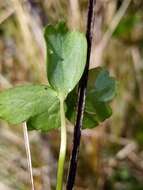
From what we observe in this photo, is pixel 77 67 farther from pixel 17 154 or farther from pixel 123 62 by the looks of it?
pixel 123 62

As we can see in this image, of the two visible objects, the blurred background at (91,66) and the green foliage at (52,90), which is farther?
the blurred background at (91,66)

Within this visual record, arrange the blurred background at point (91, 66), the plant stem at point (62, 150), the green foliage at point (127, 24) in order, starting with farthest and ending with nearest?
the green foliage at point (127, 24) → the blurred background at point (91, 66) → the plant stem at point (62, 150)

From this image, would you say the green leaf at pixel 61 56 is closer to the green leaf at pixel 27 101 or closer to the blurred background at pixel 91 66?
the green leaf at pixel 27 101

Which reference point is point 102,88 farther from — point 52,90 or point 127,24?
point 127,24

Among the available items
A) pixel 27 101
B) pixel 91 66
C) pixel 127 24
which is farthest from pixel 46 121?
pixel 127 24

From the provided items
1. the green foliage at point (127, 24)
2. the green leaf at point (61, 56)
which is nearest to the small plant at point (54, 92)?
the green leaf at point (61, 56)

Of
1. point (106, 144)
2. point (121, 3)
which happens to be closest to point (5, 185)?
point (106, 144)

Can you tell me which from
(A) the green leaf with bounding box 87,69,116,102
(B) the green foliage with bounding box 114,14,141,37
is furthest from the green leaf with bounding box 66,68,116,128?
(B) the green foliage with bounding box 114,14,141,37

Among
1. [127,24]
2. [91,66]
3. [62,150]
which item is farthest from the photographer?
[127,24]
